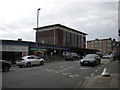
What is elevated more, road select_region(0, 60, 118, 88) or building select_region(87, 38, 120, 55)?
building select_region(87, 38, 120, 55)

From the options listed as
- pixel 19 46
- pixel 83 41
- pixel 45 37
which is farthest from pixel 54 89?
pixel 83 41

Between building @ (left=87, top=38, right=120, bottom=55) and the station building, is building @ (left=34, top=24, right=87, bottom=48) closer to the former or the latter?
the station building

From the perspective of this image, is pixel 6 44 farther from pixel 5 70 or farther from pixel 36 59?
pixel 5 70

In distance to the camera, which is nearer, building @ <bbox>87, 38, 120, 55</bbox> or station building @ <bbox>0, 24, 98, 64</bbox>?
station building @ <bbox>0, 24, 98, 64</bbox>

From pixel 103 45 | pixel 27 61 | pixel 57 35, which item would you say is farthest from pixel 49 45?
pixel 103 45

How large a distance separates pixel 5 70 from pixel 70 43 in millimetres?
50173

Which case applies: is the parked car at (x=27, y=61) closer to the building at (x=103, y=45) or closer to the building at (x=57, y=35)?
the building at (x=57, y=35)

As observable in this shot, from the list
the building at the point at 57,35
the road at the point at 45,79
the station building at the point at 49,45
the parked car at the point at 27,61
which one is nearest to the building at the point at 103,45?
the station building at the point at 49,45

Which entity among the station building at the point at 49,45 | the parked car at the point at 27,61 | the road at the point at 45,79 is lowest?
the road at the point at 45,79

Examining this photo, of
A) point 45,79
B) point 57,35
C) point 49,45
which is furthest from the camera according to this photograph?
point 57,35

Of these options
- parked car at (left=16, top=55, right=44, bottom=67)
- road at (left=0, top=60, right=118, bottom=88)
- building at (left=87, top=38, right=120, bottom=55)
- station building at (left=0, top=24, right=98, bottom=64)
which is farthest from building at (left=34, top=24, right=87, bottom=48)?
building at (left=87, top=38, right=120, bottom=55)

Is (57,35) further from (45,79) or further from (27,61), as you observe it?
(45,79)

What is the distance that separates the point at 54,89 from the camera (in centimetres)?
682

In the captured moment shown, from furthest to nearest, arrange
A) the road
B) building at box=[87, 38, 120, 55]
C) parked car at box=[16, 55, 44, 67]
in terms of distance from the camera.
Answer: building at box=[87, 38, 120, 55]
parked car at box=[16, 55, 44, 67]
the road
